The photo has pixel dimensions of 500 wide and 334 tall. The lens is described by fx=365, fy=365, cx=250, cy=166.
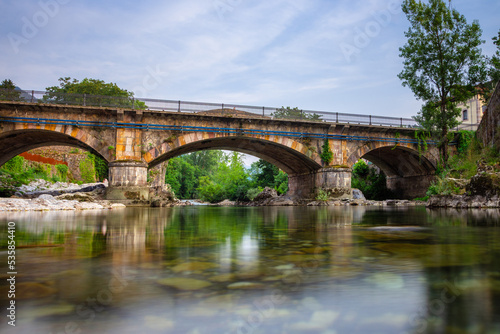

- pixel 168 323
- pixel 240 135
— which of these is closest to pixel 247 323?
pixel 168 323

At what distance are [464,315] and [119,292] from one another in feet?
4.87

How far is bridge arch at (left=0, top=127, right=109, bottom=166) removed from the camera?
18.9 metres

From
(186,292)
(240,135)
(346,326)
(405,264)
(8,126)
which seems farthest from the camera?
(240,135)

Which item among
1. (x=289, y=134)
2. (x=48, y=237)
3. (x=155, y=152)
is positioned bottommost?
(x=48, y=237)

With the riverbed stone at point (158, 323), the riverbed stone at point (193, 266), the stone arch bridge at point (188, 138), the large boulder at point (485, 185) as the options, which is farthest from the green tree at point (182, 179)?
Result: the riverbed stone at point (158, 323)

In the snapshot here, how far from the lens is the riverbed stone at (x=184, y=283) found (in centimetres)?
184

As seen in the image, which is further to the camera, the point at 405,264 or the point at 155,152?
the point at 155,152

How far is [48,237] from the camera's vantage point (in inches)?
163

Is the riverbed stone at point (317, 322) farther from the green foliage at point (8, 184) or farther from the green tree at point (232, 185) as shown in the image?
the green tree at point (232, 185)

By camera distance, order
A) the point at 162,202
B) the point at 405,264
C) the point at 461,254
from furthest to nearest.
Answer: the point at 162,202 < the point at 461,254 < the point at 405,264

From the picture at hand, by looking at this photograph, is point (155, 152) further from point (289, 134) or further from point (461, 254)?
point (461, 254)

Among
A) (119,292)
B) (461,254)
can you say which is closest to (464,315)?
(119,292)

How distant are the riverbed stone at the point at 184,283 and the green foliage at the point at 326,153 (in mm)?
21549

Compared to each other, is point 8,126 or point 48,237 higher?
point 8,126
